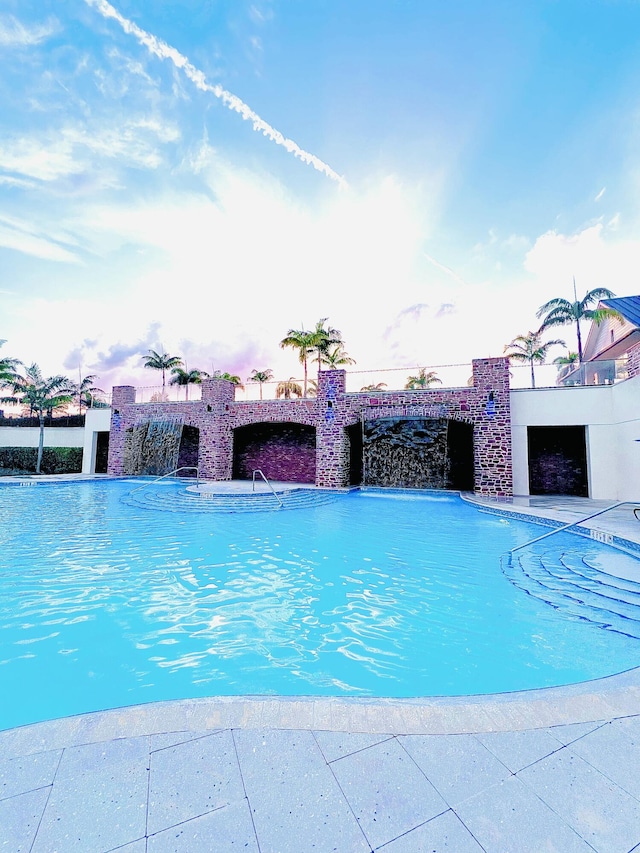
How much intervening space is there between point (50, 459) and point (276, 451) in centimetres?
1542

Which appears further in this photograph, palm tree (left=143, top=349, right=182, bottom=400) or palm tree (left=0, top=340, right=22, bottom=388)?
palm tree (left=143, top=349, right=182, bottom=400)

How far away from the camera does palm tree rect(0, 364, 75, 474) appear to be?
2145 centimetres

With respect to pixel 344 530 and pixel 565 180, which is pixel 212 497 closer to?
pixel 344 530

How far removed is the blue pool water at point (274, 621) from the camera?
2.77m

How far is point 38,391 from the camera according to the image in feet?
71.1

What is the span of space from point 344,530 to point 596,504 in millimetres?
7999

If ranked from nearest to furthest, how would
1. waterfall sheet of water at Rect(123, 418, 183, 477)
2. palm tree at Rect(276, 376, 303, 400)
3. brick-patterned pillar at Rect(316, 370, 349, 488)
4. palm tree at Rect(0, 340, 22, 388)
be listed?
1. brick-patterned pillar at Rect(316, 370, 349, 488)
2. palm tree at Rect(276, 376, 303, 400)
3. waterfall sheet of water at Rect(123, 418, 183, 477)
4. palm tree at Rect(0, 340, 22, 388)

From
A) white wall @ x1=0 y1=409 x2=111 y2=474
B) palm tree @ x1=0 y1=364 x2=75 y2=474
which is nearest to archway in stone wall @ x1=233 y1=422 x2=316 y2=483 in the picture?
white wall @ x1=0 y1=409 x2=111 y2=474

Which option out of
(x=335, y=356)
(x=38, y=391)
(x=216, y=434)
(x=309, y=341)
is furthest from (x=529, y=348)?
(x=38, y=391)

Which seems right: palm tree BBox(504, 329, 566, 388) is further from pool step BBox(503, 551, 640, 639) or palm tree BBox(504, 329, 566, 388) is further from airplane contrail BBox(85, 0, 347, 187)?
pool step BBox(503, 551, 640, 639)

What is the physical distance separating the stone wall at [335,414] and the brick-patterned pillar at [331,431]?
0.04m

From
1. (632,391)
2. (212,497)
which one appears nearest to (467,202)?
(632,391)

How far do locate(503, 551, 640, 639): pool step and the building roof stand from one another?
480 inches

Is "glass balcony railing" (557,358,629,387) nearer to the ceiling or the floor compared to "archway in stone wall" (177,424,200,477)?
nearer to the ceiling
